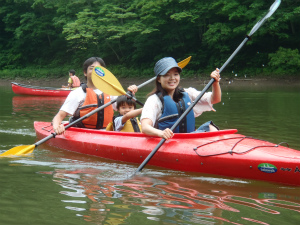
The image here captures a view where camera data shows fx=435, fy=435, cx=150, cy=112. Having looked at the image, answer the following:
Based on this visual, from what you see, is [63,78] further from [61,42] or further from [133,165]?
[133,165]

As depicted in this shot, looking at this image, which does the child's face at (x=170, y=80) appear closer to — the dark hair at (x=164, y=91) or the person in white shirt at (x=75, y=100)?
the dark hair at (x=164, y=91)

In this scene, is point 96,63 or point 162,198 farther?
point 96,63

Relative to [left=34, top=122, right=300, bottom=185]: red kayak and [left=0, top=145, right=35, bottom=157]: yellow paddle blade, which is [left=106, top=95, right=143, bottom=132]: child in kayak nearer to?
[left=34, top=122, right=300, bottom=185]: red kayak

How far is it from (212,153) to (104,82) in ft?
6.04

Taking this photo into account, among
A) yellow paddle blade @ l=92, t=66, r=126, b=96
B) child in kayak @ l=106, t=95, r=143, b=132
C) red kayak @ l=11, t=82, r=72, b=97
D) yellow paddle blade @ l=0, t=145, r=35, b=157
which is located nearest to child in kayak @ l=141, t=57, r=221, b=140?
child in kayak @ l=106, t=95, r=143, b=132

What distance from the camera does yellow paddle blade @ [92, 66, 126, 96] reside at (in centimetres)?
523

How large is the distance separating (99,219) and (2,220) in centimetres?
63

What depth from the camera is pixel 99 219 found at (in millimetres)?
2850

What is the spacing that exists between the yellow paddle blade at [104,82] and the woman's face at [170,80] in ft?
3.43

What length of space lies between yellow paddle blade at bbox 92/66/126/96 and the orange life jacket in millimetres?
210

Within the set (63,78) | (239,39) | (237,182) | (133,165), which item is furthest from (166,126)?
(63,78)

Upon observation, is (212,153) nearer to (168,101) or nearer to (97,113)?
(168,101)

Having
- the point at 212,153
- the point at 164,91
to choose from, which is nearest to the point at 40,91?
the point at 164,91

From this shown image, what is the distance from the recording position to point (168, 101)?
14.0 ft
